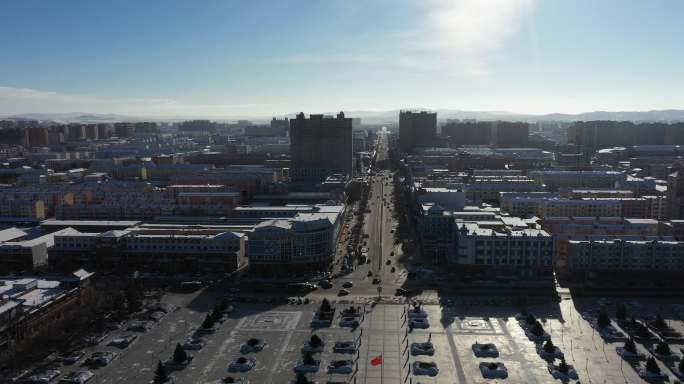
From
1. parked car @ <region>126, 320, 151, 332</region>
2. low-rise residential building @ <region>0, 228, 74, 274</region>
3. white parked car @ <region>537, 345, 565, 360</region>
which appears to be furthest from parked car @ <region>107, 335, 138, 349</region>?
white parked car @ <region>537, 345, 565, 360</region>

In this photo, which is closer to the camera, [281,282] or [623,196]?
[281,282]

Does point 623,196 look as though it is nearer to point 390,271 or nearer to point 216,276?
point 390,271

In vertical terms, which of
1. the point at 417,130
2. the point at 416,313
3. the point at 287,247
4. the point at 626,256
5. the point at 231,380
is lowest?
the point at 231,380

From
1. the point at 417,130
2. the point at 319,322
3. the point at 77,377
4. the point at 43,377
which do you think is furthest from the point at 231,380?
the point at 417,130

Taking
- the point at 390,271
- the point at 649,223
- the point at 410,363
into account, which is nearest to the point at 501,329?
the point at 410,363

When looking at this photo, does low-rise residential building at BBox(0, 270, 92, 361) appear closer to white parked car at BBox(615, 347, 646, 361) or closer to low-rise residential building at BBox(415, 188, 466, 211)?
white parked car at BBox(615, 347, 646, 361)

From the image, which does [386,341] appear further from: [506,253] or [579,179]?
[579,179]
